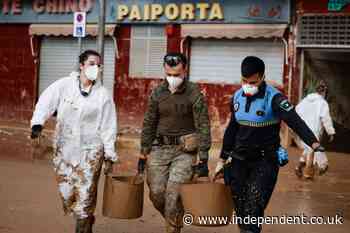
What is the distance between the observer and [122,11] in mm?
16234

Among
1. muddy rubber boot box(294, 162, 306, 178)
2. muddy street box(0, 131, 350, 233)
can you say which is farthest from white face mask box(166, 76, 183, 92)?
muddy rubber boot box(294, 162, 306, 178)

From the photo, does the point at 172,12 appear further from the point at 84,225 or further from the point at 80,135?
the point at 84,225

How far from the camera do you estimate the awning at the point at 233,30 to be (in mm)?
→ 14156

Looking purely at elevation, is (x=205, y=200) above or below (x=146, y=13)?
below

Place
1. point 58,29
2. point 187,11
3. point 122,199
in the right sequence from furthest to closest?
point 58,29, point 187,11, point 122,199

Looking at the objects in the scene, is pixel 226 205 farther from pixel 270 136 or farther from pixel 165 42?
pixel 165 42

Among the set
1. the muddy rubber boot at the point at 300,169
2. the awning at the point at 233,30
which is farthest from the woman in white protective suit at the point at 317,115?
the awning at the point at 233,30

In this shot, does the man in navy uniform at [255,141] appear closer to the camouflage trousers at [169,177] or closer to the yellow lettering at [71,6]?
the camouflage trousers at [169,177]

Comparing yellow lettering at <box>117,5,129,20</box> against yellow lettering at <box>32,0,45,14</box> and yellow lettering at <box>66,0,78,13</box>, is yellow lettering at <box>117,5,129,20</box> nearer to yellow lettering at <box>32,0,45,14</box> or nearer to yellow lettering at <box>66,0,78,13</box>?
yellow lettering at <box>66,0,78,13</box>

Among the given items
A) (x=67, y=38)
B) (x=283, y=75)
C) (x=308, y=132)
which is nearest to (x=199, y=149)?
(x=308, y=132)

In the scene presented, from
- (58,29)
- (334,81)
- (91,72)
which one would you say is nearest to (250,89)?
(91,72)

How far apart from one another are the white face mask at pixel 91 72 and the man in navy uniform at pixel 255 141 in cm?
131

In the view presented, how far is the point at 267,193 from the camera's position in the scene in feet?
18.6

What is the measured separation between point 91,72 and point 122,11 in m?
10.5
